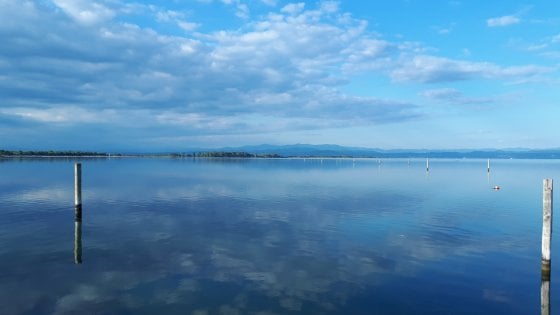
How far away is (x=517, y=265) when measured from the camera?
67.3ft

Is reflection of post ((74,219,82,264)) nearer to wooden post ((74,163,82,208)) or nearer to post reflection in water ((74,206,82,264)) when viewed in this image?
post reflection in water ((74,206,82,264))

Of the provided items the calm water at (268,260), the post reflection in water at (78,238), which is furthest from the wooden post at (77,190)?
the calm water at (268,260)

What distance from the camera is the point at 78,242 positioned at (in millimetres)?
23875

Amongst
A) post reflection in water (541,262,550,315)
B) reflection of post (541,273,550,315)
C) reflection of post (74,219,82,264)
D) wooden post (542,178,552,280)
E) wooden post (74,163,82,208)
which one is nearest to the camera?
reflection of post (541,273,550,315)

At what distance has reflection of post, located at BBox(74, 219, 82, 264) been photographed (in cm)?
2041

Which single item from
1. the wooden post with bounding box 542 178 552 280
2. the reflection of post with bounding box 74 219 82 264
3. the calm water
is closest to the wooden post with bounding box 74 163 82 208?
the reflection of post with bounding box 74 219 82 264

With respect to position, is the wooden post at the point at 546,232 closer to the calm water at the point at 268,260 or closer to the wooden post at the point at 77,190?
the calm water at the point at 268,260

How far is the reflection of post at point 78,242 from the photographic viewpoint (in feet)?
66.9

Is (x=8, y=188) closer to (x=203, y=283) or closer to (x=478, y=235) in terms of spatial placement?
(x=203, y=283)

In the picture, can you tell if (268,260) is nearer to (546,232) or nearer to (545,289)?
(545,289)

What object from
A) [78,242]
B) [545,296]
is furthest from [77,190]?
[545,296]

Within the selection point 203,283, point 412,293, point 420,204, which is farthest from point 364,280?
point 420,204

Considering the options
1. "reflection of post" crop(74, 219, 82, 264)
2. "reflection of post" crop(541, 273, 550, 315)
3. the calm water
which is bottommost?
"reflection of post" crop(541, 273, 550, 315)

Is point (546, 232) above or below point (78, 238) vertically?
above
